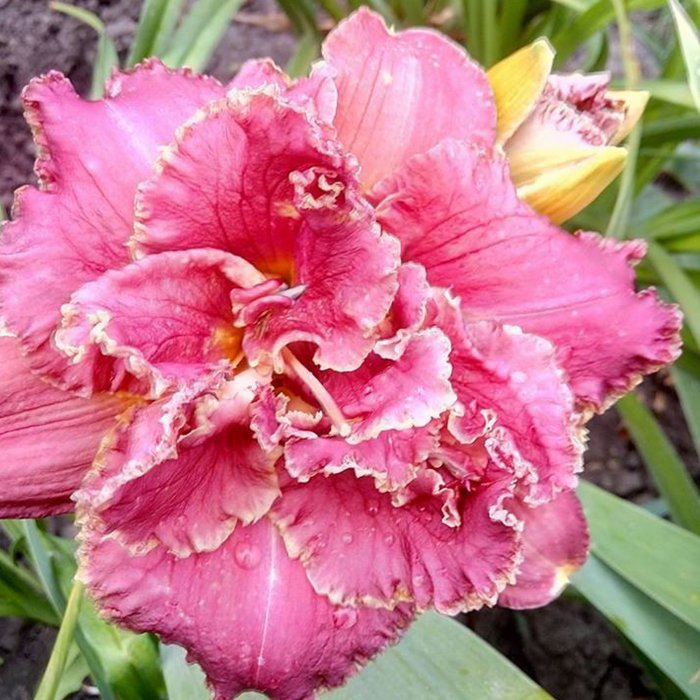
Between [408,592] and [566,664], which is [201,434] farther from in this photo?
[566,664]

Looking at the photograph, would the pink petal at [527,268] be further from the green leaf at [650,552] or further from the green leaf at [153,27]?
the green leaf at [153,27]

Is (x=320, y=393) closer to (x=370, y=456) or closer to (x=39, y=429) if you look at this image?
(x=370, y=456)

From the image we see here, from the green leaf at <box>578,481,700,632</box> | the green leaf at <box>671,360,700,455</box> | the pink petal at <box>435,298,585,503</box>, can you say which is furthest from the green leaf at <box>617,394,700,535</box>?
the pink petal at <box>435,298,585,503</box>

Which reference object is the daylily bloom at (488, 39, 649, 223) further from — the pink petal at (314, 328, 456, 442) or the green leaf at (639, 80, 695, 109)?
the green leaf at (639, 80, 695, 109)

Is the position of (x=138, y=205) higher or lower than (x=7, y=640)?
higher

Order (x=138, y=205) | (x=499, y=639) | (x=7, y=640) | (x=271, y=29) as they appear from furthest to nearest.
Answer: (x=271, y=29), (x=499, y=639), (x=7, y=640), (x=138, y=205)

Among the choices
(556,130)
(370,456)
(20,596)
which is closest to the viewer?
(370,456)

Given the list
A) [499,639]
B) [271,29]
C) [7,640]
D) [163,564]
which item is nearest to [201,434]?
[163,564]

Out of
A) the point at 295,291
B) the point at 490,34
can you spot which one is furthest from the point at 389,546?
the point at 490,34
